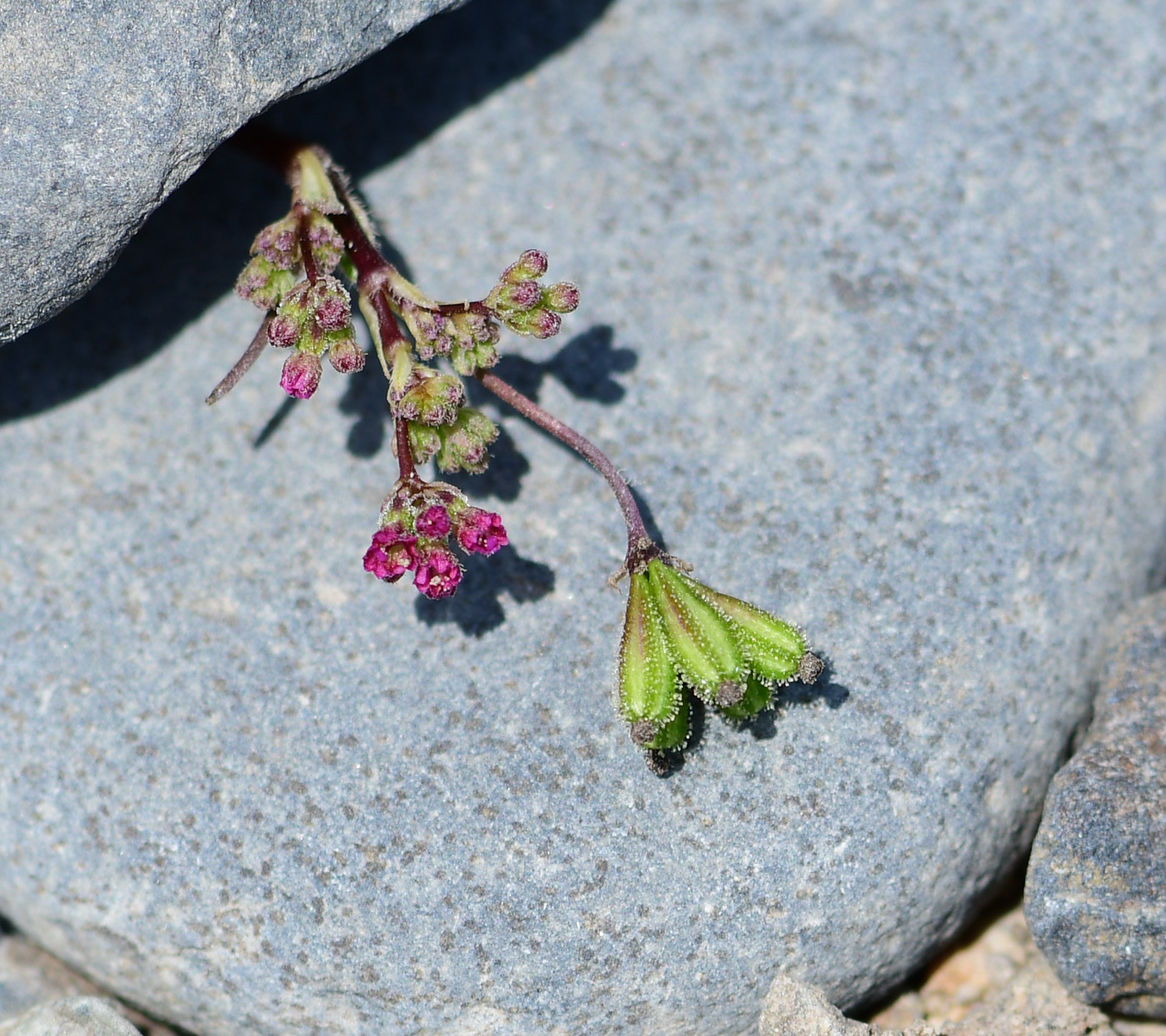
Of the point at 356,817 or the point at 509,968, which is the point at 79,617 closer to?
the point at 356,817

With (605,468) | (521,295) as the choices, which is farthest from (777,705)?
(521,295)

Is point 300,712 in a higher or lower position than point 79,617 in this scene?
higher

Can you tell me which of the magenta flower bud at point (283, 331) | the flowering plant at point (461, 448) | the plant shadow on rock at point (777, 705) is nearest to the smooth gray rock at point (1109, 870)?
the plant shadow on rock at point (777, 705)

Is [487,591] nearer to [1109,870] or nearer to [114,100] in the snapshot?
[114,100]

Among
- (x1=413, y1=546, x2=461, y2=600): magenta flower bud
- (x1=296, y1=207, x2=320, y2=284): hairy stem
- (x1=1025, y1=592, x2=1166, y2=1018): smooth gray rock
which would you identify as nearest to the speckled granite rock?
(x1=1025, y1=592, x2=1166, y2=1018): smooth gray rock

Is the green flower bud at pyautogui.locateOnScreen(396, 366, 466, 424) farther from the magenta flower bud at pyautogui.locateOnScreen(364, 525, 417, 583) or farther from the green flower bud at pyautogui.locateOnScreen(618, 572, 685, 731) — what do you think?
the green flower bud at pyautogui.locateOnScreen(618, 572, 685, 731)

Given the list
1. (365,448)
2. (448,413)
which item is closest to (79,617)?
(365,448)
